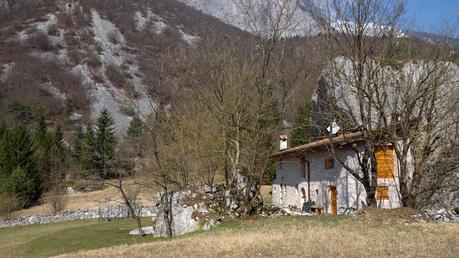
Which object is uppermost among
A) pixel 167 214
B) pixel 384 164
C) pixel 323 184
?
pixel 384 164

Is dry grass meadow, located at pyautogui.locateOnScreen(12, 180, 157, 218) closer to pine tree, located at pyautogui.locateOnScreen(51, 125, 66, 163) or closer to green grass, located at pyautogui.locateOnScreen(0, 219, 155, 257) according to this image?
pine tree, located at pyautogui.locateOnScreen(51, 125, 66, 163)

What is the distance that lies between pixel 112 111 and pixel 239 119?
7290cm

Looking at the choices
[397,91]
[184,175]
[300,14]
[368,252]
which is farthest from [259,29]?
[368,252]

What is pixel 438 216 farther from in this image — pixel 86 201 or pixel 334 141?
pixel 86 201

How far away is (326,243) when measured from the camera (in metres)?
11.9

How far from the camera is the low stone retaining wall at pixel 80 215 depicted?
42.8m

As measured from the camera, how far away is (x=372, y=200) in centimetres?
2028

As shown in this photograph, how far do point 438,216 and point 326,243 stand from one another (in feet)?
24.8

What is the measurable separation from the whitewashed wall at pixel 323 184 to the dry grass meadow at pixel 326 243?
905 centimetres

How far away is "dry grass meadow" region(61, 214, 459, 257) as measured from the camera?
35.4ft

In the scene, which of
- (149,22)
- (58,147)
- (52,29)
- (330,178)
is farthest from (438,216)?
(149,22)

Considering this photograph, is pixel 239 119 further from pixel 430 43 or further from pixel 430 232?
pixel 430 232

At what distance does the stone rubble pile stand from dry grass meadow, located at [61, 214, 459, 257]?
956mm

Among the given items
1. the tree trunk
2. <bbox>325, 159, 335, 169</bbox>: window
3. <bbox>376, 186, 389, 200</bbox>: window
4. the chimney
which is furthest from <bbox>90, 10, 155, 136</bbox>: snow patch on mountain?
<bbox>376, 186, 389, 200</bbox>: window
